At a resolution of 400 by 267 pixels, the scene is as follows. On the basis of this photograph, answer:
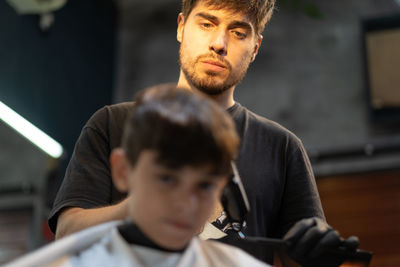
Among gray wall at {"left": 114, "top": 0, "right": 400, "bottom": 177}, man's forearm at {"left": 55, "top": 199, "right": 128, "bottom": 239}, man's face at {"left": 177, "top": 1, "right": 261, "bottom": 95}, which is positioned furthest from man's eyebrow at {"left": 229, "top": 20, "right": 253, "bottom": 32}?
gray wall at {"left": 114, "top": 0, "right": 400, "bottom": 177}

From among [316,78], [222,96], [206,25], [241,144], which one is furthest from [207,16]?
[316,78]

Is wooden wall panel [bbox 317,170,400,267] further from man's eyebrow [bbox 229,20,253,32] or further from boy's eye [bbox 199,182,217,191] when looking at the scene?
boy's eye [bbox 199,182,217,191]

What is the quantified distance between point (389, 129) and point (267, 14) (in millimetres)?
3450

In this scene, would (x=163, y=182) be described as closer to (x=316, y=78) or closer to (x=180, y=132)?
(x=180, y=132)

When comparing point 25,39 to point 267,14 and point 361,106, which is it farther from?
point 267,14

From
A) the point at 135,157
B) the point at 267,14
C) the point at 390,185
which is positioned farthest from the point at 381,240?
the point at 135,157

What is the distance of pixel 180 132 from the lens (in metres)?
0.99

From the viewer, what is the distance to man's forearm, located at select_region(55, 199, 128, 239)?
126 centimetres

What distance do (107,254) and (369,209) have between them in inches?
163

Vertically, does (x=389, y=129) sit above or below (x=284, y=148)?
below

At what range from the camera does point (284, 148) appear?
172cm

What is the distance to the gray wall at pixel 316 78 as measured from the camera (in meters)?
5.20

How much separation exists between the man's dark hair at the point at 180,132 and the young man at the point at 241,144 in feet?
1.57

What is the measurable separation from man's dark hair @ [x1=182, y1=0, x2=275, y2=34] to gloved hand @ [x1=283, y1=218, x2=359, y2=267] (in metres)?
0.74
